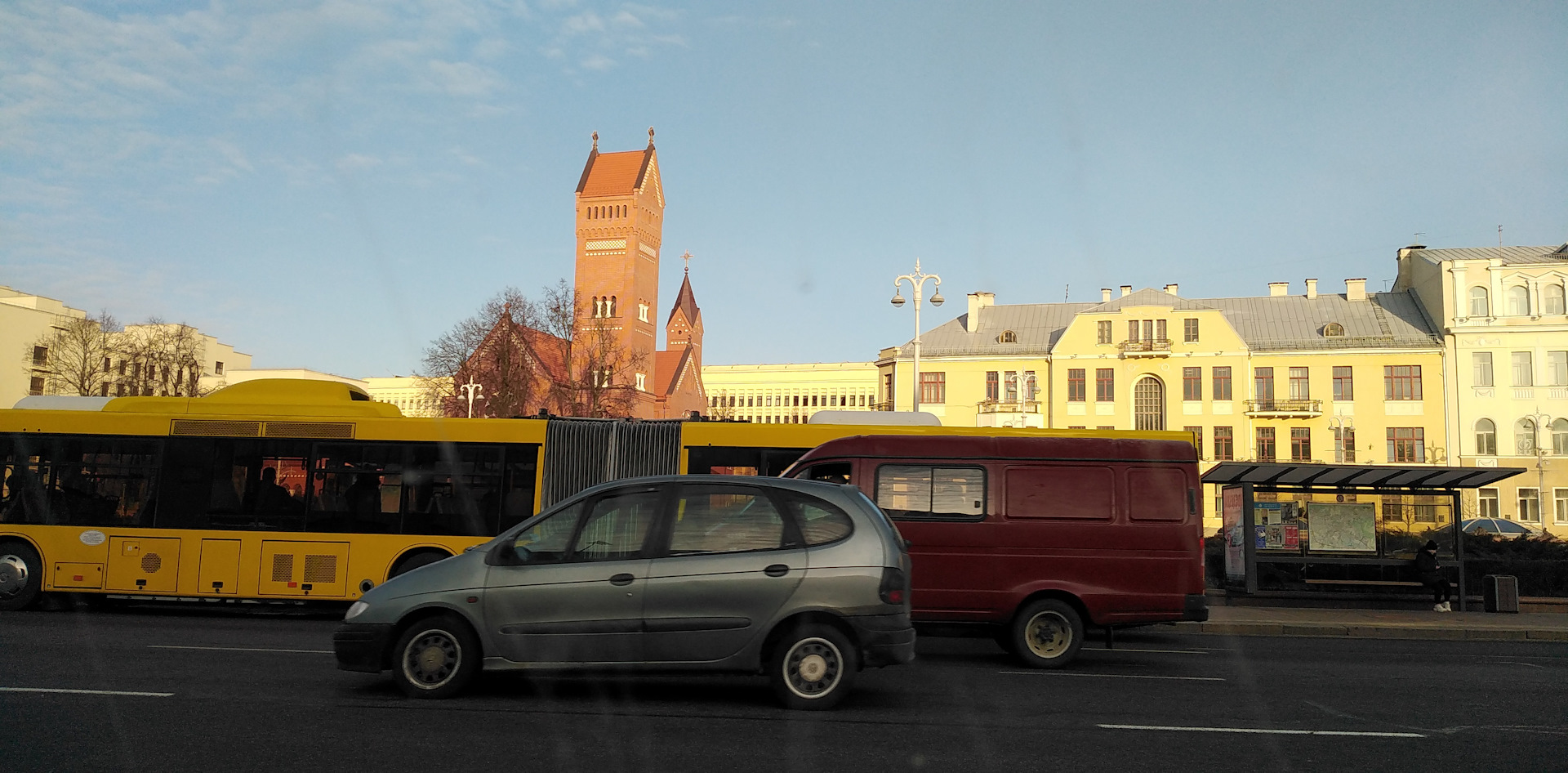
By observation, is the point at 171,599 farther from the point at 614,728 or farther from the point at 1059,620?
the point at 1059,620

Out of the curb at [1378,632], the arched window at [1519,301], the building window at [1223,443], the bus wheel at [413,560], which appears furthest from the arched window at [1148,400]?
the bus wheel at [413,560]

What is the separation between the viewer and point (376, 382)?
144125 mm

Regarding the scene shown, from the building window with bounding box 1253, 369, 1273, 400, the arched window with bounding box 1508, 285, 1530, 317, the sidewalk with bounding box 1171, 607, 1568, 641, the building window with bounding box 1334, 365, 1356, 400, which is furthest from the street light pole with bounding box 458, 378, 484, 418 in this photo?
the arched window with bounding box 1508, 285, 1530, 317

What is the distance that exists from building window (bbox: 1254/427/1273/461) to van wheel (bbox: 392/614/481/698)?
60.6 m

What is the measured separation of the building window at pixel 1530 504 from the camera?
5503 cm

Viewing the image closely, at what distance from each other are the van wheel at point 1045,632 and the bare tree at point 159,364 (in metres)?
63.5

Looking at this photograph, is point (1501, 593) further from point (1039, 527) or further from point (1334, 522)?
point (1039, 527)

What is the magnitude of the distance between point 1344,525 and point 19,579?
2317cm

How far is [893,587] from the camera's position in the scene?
8125 millimetres

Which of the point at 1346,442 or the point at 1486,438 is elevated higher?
the point at 1486,438

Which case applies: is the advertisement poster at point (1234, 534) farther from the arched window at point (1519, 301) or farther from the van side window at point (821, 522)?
the arched window at point (1519, 301)

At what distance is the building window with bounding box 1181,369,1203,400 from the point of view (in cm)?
6300

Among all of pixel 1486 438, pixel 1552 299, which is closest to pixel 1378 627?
pixel 1486 438

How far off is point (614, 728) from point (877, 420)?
10117 millimetres
